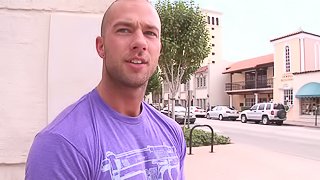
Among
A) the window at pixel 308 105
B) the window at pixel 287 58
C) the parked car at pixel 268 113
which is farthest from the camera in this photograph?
the window at pixel 287 58

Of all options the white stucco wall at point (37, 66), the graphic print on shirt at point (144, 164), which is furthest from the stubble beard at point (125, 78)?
the white stucco wall at point (37, 66)

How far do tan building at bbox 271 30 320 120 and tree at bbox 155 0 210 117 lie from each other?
14.3m

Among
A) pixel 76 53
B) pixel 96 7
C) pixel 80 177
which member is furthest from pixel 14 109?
pixel 80 177

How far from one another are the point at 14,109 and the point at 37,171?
1.41m

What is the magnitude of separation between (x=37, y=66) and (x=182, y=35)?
11.3 meters

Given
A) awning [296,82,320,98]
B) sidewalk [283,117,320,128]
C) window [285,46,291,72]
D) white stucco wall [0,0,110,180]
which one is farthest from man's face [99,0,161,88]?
window [285,46,291,72]

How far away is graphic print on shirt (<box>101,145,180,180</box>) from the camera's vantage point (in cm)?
120

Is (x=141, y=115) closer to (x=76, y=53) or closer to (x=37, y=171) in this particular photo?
(x=37, y=171)

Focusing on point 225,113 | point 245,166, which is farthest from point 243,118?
point 245,166

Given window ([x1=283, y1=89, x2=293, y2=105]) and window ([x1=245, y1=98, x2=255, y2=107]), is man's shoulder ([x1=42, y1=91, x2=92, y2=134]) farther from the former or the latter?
window ([x1=245, y1=98, x2=255, y2=107])

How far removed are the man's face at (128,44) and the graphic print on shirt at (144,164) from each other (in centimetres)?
28

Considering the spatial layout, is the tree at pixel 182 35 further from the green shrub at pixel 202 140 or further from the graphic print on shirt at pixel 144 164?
the graphic print on shirt at pixel 144 164

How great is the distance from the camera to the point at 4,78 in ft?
7.71

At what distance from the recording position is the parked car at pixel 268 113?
78.5ft
